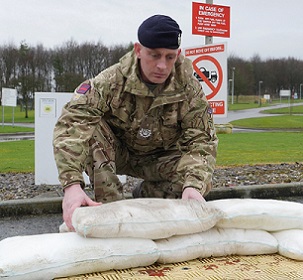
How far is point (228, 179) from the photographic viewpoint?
563 centimetres

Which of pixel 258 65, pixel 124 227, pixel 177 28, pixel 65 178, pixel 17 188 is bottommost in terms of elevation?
pixel 17 188

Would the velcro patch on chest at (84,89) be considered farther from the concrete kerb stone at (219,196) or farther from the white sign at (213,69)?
the white sign at (213,69)

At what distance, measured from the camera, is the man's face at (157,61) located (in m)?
2.43

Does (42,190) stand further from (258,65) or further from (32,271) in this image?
(258,65)

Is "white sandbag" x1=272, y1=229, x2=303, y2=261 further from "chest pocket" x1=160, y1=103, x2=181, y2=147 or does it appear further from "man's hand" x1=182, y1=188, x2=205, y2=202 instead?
"chest pocket" x1=160, y1=103, x2=181, y2=147

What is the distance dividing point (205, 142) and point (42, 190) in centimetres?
276

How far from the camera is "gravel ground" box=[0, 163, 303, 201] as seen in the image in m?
Answer: 4.81

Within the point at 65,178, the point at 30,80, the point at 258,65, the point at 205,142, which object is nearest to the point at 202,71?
the point at 205,142

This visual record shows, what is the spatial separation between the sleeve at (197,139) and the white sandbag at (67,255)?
80 cm

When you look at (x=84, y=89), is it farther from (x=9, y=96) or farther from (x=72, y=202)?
(x=9, y=96)

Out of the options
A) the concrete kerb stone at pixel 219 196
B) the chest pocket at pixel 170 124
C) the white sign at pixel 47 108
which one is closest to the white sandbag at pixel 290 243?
the chest pocket at pixel 170 124

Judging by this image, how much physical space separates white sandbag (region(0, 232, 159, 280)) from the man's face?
100 centimetres

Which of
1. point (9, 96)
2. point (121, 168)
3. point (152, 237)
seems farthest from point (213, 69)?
point (9, 96)

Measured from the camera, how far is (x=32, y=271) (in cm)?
173
